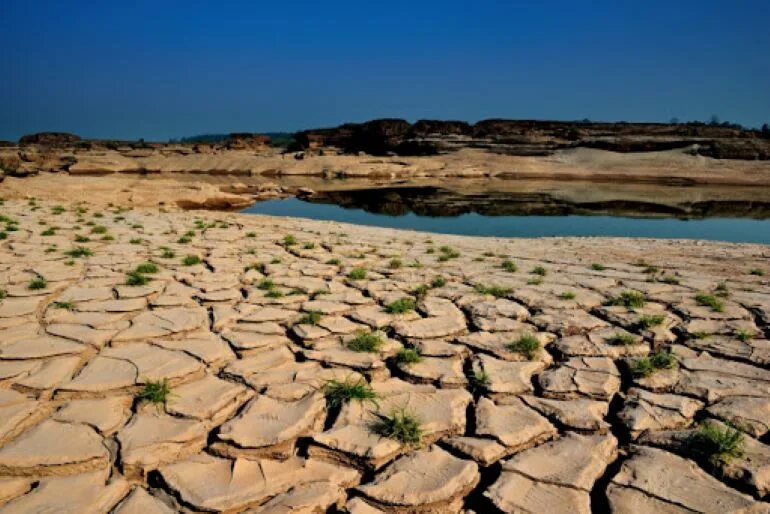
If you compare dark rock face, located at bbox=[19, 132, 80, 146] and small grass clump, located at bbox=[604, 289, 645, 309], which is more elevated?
dark rock face, located at bbox=[19, 132, 80, 146]

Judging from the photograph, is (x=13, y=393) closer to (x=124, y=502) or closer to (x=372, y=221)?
(x=124, y=502)

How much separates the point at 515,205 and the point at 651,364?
13.5 meters

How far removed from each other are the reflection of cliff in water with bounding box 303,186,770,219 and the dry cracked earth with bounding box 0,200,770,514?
9.70 m

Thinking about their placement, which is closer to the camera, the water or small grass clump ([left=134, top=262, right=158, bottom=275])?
small grass clump ([left=134, top=262, right=158, bottom=275])

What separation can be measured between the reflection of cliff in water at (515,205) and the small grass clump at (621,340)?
10376 mm

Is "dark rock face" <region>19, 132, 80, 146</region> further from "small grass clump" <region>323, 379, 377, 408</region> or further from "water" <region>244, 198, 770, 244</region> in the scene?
"small grass clump" <region>323, 379, 377, 408</region>

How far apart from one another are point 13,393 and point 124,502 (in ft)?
3.48

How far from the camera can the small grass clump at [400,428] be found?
199 cm

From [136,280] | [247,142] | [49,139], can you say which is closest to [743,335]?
[136,280]

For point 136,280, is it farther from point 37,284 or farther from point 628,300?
point 628,300

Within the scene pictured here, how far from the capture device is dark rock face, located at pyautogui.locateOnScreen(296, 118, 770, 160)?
30688 mm

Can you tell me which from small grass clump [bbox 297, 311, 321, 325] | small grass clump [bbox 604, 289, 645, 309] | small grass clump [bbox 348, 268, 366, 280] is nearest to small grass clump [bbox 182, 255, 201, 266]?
small grass clump [bbox 348, 268, 366, 280]

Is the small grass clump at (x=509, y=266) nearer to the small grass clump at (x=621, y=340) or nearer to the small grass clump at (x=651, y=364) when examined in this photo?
the small grass clump at (x=621, y=340)

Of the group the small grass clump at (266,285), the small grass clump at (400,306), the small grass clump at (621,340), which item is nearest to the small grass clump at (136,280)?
the small grass clump at (266,285)
